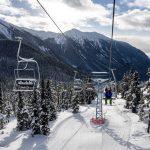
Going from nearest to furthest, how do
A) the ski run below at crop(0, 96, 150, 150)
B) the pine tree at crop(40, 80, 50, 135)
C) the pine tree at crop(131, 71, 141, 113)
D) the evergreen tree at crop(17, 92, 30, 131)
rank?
1. the ski run below at crop(0, 96, 150, 150)
2. the pine tree at crop(40, 80, 50, 135)
3. the pine tree at crop(131, 71, 141, 113)
4. the evergreen tree at crop(17, 92, 30, 131)

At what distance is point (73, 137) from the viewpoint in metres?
61.0

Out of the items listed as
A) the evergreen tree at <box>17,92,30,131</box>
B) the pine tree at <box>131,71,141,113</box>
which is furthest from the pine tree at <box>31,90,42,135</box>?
the pine tree at <box>131,71,141,113</box>

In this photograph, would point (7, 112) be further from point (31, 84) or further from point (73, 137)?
point (31, 84)

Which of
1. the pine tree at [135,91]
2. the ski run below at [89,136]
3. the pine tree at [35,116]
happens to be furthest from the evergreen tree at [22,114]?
the pine tree at [135,91]

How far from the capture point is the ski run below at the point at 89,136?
2078 inches

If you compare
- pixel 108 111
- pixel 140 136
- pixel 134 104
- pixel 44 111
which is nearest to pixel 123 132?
pixel 140 136

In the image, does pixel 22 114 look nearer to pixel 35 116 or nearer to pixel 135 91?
pixel 35 116

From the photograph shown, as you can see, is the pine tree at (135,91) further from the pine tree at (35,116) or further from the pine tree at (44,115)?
the pine tree at (35,116)

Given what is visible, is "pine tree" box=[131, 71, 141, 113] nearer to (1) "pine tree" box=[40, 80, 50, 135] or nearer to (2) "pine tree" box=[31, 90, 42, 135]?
(1) "pine tree" box=[40, 80, 50, 135]

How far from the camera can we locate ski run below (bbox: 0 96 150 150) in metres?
52.8

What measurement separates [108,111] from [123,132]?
28.3 m

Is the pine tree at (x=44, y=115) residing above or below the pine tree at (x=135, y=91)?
below

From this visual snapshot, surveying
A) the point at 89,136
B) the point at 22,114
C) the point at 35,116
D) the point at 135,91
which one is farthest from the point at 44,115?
the point at 135,91

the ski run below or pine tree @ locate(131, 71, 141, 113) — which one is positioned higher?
pine tree @ locate(131, 71, 141, 113)
